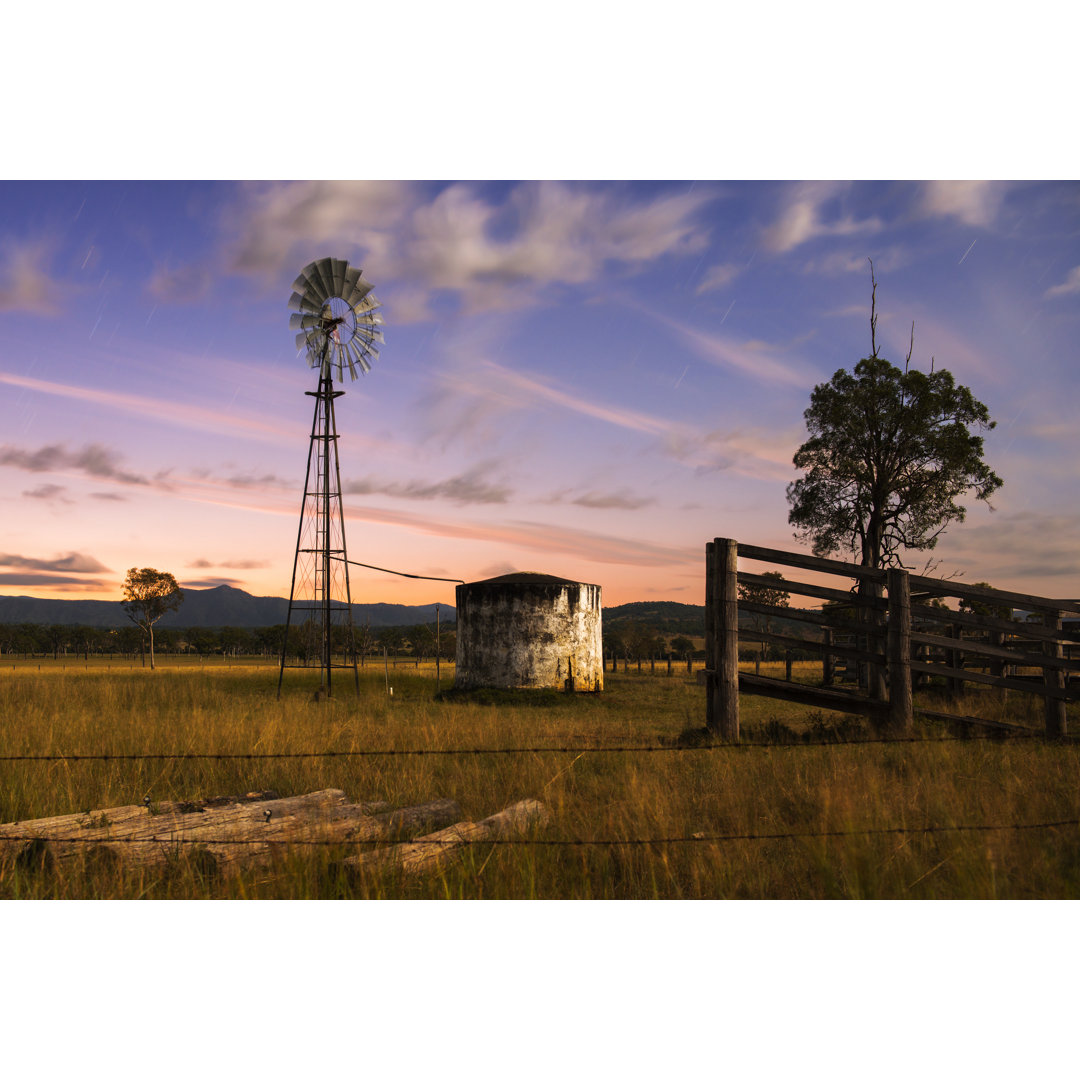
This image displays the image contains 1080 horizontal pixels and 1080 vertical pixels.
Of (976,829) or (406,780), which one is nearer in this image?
(976,829)

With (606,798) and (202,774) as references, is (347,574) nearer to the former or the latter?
(202,774)

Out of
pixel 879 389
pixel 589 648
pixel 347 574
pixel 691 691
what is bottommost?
pixel 691 691

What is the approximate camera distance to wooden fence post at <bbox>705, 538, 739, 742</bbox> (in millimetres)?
8312

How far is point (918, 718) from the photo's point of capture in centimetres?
904

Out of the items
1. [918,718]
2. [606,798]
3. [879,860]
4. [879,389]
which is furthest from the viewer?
[879,389]

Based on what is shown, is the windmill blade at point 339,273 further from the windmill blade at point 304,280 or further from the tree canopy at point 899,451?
the tree canopy at point 899,451

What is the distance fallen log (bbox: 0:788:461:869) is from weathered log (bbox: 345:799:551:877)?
0.43m

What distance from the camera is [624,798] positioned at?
6.16 metres

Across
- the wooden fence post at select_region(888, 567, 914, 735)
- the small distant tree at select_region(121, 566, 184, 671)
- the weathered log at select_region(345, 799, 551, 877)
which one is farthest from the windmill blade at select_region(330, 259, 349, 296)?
the small distant tree at select_region(121, 566, 184, 671)

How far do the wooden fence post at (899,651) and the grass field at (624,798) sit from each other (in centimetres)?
38

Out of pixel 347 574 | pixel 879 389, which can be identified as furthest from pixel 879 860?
pixel 879 389

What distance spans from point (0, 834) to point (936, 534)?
73.7ft

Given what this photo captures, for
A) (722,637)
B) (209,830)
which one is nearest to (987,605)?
(722,637)

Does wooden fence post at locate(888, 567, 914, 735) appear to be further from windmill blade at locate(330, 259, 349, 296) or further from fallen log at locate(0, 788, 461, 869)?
windmill blade at locate(330, 259, 349, 296)
